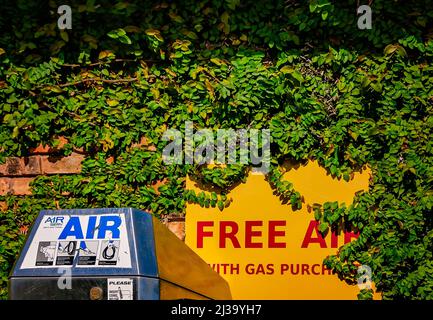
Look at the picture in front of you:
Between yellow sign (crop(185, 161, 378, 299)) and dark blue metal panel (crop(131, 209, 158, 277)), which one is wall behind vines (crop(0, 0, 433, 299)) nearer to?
yellow sign (crop(185, 161, 378, 299))

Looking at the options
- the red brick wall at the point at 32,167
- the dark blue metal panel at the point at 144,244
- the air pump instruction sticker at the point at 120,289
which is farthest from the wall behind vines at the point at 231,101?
the air pump instruction sticker at the point at 120,289

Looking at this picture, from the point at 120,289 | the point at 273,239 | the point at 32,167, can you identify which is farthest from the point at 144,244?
the point at 32,167

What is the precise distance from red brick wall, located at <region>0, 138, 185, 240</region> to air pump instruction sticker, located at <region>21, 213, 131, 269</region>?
247 centimetres

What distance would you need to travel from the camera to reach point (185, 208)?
18.0ft

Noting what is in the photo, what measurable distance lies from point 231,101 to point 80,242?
99.6 inches

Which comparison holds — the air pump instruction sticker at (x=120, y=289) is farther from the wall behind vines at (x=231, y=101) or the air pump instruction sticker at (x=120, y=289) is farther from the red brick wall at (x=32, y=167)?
the red brick wall at (x=32, y=167)

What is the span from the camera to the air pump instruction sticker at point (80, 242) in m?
3.06

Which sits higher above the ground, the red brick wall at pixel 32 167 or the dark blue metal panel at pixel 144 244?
the red brick wall at pixel 32 167

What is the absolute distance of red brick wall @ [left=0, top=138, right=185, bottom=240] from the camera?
18.6 ft

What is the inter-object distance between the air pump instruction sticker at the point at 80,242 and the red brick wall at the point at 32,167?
8.11 ft

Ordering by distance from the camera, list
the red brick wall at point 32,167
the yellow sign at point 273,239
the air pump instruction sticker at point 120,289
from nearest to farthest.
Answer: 1. the air pump instruction sticker at point 120,289
2. the yellow sign at point 273,239
3. the red brick wall at point 32,167

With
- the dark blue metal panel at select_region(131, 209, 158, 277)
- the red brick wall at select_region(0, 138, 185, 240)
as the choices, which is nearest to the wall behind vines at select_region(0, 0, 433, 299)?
the red brick wall at select_region(0, 138, 185, 240)

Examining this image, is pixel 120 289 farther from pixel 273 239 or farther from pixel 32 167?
pixel 32 167

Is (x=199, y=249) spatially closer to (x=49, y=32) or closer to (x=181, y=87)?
(x=181, y=87)
